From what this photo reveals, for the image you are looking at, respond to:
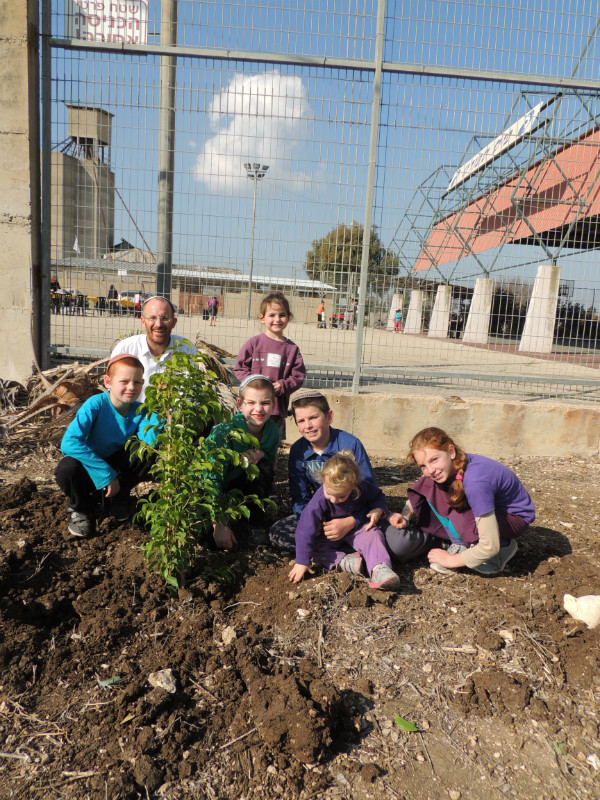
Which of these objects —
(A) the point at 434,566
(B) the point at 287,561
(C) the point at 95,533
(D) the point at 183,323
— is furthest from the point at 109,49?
(A) the point at 434,566

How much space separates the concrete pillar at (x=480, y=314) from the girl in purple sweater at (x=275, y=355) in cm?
220

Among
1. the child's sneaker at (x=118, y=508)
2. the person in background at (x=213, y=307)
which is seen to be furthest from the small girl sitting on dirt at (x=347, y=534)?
the person in background at (x=213, y=307)

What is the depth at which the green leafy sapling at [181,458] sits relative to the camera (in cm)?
251

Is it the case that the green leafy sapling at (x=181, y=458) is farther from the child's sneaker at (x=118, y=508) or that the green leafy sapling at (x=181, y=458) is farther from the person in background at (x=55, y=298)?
the person in background at (x=55, y=298)

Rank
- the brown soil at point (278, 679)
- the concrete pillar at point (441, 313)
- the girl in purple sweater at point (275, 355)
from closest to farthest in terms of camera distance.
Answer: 1. the brown soil at point (278, 679)
2. the girl in purple sweater at point (275, 355)
3. the concrete pillar at point (441, 313)

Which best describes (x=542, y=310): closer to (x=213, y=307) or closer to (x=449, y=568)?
(x=213, y=307)

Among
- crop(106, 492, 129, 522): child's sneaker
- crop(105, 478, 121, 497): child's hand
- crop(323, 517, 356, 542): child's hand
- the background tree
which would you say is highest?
the background tree

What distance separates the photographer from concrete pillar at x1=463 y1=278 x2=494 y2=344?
5723mm

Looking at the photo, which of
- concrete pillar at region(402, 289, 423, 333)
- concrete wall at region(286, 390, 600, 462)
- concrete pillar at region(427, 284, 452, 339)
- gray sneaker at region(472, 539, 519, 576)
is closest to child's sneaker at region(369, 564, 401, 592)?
gray sneaker at region(472, 539, 519, 576)

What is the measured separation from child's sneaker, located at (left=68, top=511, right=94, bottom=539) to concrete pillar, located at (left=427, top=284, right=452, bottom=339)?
12.4 ft

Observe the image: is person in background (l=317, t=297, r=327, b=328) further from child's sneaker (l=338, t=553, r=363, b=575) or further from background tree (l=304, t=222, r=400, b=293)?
child's sneaker (l=338, t=553, r=363, b=575)

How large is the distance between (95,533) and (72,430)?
60 centimetres

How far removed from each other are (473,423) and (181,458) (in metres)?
3.72

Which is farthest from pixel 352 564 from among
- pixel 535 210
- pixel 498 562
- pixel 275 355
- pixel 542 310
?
pixel 535 210
